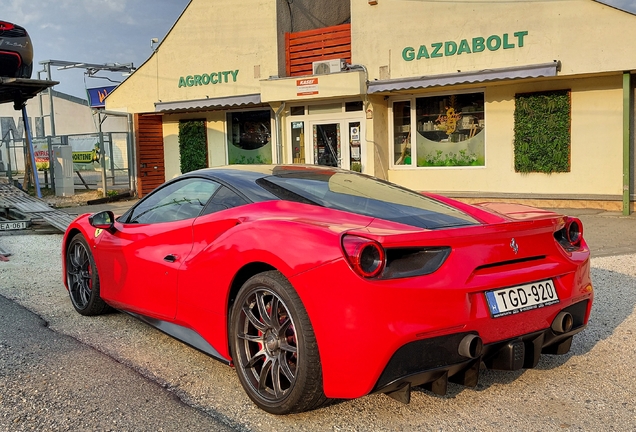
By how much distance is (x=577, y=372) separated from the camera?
394 centimetres

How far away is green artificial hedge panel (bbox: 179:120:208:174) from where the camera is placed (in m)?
20.3

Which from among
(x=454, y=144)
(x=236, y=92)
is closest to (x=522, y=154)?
(x=454, y=144)

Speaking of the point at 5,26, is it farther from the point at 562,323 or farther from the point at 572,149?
the point at 562,323

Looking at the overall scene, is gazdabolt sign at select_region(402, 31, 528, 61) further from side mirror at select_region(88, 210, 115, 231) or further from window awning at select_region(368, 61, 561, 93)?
side mirror at select_region(88, 210, 115, 231)

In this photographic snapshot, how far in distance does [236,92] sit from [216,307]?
15305 mm

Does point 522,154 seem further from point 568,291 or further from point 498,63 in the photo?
point 568,291

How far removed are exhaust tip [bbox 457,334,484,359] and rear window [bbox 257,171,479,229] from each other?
63cm

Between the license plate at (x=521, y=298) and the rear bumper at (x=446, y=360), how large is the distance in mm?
154

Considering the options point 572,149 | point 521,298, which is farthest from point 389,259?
point 572,149

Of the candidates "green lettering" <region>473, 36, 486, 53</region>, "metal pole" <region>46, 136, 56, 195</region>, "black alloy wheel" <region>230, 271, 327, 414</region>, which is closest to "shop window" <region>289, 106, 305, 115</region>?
"green lettering" <region>473, 36, 486, 53</region>

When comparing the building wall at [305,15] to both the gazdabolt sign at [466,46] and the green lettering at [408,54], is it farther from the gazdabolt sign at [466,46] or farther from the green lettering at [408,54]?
the gazdabolt sign at [466,46]

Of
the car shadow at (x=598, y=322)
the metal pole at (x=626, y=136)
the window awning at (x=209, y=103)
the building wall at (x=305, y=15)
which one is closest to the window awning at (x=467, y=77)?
the metal pole at (x=626, y=136)

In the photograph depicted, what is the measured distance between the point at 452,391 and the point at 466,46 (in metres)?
11.9

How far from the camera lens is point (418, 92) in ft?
51.9
